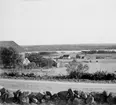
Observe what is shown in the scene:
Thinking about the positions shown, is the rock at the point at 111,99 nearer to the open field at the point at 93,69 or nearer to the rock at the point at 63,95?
the open field at the point at 93,69

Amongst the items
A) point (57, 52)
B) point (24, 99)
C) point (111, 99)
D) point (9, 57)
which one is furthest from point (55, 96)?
point (9, 57)

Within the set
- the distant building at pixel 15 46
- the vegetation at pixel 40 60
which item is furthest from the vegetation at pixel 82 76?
the distant building at pixel 15 46

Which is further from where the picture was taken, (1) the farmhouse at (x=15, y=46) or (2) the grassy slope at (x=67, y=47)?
(1) the farmhouse at (x=15, y=46)

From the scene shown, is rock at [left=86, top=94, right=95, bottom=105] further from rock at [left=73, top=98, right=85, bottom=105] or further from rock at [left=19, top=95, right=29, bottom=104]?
rock at [left=19, top=95, right=29, bottom=104]

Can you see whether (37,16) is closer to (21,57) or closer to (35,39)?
(35,39)

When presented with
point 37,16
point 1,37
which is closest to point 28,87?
point 1,37

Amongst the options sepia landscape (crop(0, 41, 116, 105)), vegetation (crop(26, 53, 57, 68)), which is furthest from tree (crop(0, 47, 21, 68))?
vegetation (crop(26, 53, 57, 68))

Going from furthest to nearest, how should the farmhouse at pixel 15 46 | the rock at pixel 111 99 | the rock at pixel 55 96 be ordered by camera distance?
the farmhouse at pixel 15 46 → the rock at pixel 55 96 → the rock at pixel 111 99

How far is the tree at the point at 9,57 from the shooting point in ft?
6.61

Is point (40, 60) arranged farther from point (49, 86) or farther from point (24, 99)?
point (24, 99)

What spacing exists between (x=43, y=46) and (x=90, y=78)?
0.63 meters

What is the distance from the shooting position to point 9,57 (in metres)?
2.04

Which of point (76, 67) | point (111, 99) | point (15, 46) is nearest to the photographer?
point (111, 99)

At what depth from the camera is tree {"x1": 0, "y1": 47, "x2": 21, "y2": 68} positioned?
2014mm
